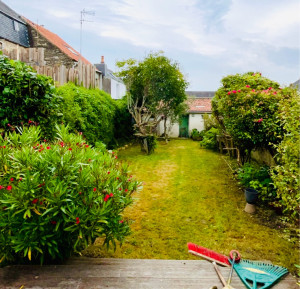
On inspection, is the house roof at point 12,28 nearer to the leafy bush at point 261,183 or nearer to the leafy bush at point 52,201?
the leafy bush at point 52,201

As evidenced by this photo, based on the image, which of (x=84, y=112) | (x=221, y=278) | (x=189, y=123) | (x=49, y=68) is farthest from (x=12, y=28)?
(x=221, y=278)

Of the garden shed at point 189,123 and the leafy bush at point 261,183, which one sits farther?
the garden shed at point 189,123

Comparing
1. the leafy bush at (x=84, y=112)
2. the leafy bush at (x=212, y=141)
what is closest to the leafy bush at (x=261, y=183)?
the leafy bush at (x=84, y=112)

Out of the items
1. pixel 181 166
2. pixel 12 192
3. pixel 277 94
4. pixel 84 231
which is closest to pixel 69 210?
pixel 84 231

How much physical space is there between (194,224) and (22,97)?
165 inches

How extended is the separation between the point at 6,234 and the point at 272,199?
17.8ft

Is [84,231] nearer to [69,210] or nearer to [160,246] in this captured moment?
[69,210]

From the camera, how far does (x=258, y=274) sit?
8.25 ft

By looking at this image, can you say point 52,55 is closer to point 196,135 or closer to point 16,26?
point 16,26

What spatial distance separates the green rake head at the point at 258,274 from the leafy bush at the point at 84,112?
17.1 feet

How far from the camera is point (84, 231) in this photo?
2.29 metres

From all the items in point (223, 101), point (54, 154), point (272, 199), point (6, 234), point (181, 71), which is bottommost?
point (272, 199)

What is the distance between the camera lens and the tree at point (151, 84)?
12.2 meters

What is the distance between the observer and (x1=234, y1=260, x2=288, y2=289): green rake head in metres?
2.35
